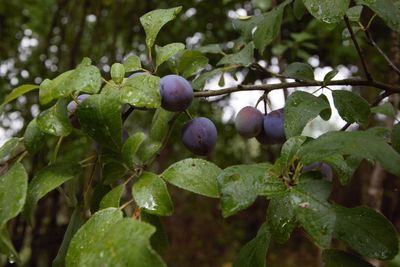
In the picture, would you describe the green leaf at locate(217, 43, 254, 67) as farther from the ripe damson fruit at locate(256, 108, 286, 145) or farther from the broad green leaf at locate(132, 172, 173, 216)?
the broad green leaf at locate(132, 172, 173, 216)

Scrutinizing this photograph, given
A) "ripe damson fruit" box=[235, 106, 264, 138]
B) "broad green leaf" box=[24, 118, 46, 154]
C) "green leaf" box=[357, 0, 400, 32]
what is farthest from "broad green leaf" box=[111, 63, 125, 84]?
"green leaf" box=[357, 0, 400, 32]

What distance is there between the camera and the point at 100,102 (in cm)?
54

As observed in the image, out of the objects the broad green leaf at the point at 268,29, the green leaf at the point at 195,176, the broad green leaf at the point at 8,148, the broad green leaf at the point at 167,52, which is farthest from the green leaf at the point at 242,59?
Result: the broad green leaf at the point at 8,148

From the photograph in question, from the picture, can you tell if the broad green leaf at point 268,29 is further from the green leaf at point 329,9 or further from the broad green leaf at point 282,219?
the broad green leaf at point 282,219

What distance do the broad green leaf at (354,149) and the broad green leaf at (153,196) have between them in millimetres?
153

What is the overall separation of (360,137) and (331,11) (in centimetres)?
18

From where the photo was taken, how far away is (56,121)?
22.5 inches

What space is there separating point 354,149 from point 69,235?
39cm

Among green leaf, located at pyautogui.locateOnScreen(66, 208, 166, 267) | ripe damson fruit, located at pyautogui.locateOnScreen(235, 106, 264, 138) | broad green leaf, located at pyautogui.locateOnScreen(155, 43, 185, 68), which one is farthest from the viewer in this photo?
ripe damson fruit, located at pyautogui.locateOnScreen(235, 106, 264, 138)

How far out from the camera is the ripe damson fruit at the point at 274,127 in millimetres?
715

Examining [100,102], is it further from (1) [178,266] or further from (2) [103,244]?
(1) [178,266]

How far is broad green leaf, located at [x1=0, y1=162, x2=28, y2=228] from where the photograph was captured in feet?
1.63

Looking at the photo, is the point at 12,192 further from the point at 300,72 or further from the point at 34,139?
the point at 300,72

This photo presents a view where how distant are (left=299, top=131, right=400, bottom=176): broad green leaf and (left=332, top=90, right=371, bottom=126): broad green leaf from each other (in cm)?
18
